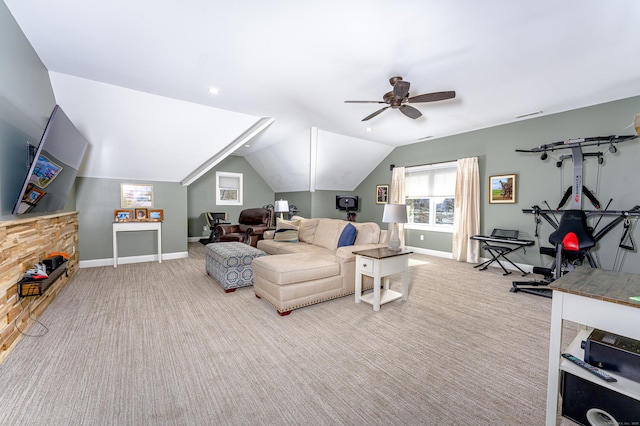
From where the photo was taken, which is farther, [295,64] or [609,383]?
[295,64]

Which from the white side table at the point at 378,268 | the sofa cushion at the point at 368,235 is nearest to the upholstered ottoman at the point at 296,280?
the white side table at the point at 378,268

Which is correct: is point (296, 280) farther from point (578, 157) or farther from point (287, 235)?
point (578, 157)

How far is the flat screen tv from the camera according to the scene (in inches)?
93.8

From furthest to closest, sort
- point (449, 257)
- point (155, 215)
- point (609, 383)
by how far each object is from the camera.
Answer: point (449, 257)
point (155, 215)
point (609, 383)

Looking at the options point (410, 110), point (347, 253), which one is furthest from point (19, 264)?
point (410, 110)

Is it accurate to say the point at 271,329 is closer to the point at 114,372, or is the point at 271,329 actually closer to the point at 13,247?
the point at 114,372

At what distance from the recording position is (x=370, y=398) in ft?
5.40

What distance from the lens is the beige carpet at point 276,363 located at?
153 cm

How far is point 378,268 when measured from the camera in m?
2.93

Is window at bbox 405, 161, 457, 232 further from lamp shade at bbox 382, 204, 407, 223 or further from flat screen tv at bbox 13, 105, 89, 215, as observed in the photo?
flat screen tv at bbox 13, 105, 89, 215

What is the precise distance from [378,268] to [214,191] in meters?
6.80

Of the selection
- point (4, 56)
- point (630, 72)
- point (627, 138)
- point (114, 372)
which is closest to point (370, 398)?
point (114, 372)

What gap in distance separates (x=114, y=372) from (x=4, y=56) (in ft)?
8.98

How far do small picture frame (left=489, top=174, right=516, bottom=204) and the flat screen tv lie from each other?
659 cm
